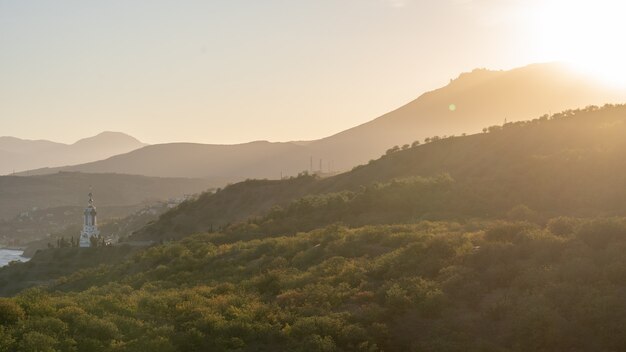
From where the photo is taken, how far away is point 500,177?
43125 millimetres

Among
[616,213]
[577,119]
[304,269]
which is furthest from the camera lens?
[577,119]

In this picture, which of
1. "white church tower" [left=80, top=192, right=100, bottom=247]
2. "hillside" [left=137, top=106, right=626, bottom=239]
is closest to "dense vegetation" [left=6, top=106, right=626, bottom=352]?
"hillside" [left=137, top=106, right=626, bottom=239]

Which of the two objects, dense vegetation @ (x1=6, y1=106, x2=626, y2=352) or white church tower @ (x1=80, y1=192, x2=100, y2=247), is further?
white church tower @ (x1=80, y1=192, x2=100, y2=247)

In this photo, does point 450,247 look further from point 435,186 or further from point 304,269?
point 435,186

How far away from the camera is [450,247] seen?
21.9 meters

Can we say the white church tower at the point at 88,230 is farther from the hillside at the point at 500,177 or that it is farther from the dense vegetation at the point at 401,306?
the dense vegetation at the point at 401,306

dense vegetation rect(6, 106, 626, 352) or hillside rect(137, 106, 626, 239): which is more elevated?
hillside rect(137, 106, 626, 239)

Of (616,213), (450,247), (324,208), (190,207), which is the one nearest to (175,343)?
(450,247)

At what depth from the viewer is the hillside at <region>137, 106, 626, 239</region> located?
36.0 metres

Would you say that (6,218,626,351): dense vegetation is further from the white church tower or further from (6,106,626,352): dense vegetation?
the white church tower

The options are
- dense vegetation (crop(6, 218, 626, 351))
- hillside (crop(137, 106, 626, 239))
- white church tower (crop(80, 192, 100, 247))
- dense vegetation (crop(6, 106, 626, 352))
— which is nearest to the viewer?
dense vegetation (crop(6, 218, 626, 351))

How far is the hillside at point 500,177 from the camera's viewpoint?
118 feet

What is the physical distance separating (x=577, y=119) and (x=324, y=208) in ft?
96.7

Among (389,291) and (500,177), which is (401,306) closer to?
(389,291)
